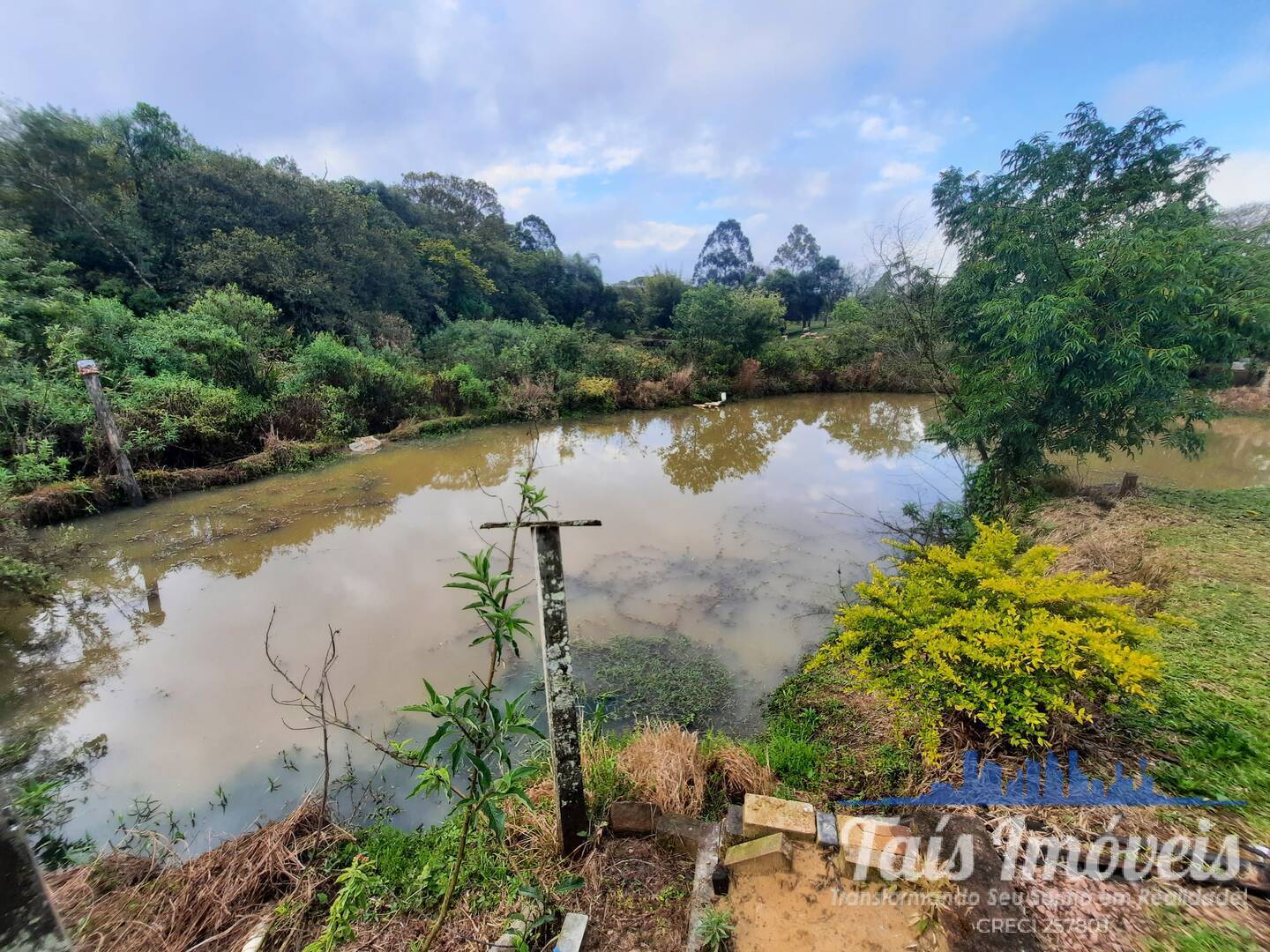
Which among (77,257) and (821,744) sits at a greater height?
(77,257)

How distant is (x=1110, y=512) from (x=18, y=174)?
18093 millimetres

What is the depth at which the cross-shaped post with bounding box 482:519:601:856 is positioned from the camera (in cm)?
186

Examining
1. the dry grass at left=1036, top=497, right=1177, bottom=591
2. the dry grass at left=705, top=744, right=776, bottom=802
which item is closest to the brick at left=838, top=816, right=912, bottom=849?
the dry grass at left=705, top=744, right=776, bottom=802

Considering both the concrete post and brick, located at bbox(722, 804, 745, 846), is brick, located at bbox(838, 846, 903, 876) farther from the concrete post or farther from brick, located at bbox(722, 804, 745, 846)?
the concrete post

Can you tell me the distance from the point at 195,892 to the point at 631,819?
1846 mm

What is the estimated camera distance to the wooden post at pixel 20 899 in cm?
64

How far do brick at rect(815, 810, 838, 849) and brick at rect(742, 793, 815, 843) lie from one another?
20mm

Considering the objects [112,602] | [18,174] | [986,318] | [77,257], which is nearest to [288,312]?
[77,257]

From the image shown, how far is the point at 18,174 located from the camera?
923 cm

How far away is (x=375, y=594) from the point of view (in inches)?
190

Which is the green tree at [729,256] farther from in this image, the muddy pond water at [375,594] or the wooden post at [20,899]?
the wooden post at [20,899]

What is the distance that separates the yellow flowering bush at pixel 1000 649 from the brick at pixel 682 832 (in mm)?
925

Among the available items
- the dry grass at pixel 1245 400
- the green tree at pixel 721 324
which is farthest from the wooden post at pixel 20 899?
the dry grass at pixel 1245 400

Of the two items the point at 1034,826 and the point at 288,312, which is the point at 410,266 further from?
the point at 1034,826
